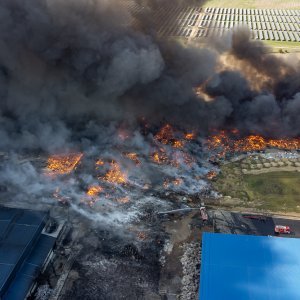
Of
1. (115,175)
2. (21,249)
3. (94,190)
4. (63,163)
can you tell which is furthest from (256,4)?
(21,249)

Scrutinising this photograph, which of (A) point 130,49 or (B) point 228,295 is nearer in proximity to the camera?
(B) point 228,295

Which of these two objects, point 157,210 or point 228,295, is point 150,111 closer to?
point 157,210

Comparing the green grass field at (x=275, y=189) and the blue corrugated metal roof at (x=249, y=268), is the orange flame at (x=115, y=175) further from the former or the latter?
the green grass field at (x=275, y=189)

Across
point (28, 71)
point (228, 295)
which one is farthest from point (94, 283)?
point (28, 71)

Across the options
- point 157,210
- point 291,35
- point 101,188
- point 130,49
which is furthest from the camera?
point 291,35

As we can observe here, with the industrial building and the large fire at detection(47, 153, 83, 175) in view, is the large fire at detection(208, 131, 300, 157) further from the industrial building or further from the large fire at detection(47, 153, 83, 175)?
the industrial building

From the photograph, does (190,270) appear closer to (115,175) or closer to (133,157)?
(115,175)
